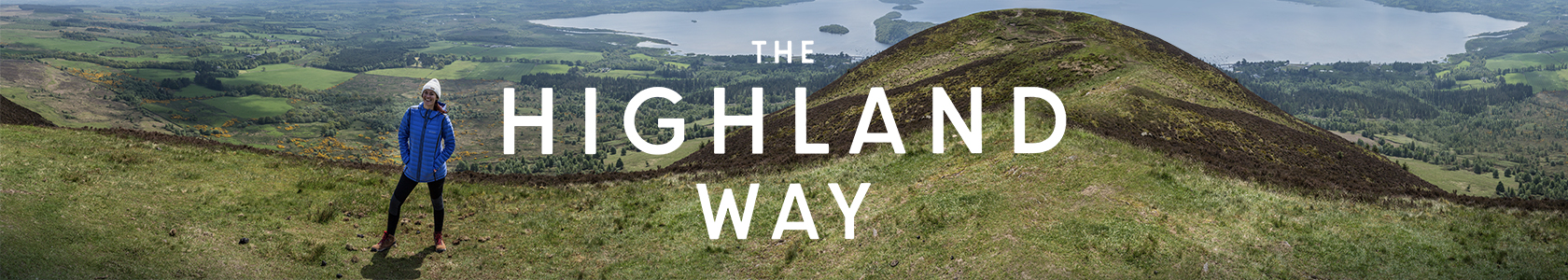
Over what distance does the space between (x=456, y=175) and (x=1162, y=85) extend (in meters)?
34.0

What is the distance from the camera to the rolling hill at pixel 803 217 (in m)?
13.5

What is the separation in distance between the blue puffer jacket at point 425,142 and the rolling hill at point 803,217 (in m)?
2.04

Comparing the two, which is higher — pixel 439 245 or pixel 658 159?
pixel 439 245

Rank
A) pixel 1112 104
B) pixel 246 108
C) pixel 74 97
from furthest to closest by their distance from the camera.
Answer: pixel 246 108 < pixel 74 97 < pixel 1112 104

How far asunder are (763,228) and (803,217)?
1002mm

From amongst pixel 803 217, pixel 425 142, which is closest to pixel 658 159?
pixel 803 217

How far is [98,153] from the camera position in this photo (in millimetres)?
19234

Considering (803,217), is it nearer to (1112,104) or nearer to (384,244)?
(384,244)

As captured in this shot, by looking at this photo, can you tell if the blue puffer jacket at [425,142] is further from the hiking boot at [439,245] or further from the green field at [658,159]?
the green field at [658,159]

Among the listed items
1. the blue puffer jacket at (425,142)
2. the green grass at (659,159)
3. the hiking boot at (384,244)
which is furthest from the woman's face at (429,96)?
the green grass at (659,159)

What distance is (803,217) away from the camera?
18.4m

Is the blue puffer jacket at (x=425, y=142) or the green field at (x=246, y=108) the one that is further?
the green field at (x=246, y=108)

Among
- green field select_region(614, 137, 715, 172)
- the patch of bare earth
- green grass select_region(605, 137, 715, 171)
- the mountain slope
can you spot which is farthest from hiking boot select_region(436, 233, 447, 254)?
the patch of bare earth

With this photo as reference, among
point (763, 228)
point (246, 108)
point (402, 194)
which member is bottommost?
point (246, 108)
